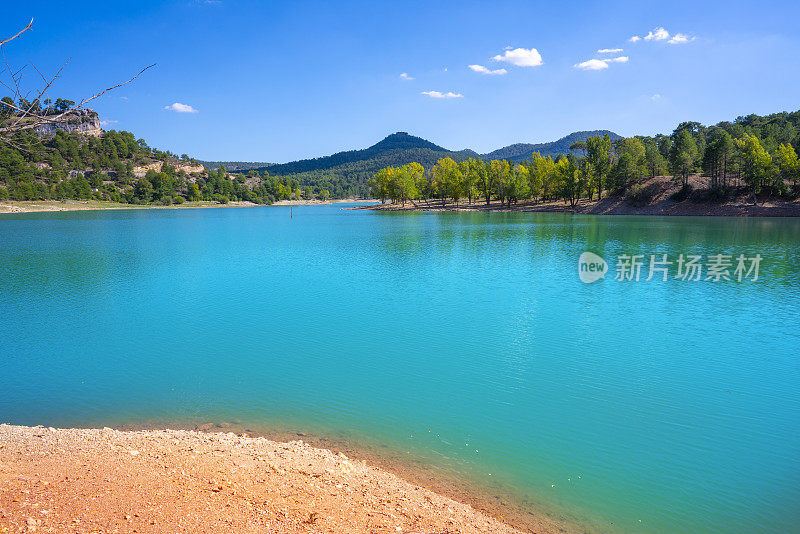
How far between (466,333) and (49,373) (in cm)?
1205

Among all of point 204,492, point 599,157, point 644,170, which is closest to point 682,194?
point 644,170

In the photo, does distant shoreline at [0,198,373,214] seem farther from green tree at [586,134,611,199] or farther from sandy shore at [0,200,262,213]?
green tree at [586,134,611,199]

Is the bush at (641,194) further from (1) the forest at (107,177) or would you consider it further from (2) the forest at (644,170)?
(1) the forest at (107,177)

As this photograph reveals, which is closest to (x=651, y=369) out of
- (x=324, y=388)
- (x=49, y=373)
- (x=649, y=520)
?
(x=649, y=520)

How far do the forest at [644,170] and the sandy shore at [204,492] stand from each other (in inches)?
2784

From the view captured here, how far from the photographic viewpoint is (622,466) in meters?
8.00

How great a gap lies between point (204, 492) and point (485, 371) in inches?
319

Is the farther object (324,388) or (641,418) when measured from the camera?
(324,388)

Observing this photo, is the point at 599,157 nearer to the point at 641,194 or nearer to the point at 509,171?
the point at 641,194

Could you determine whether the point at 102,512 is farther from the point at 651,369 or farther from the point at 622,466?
the point at 651,369

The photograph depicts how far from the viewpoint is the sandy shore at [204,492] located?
16.4 feet

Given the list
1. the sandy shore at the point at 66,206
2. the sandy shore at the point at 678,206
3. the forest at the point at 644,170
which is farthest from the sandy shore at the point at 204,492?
the sandy shore at the point at 66,206

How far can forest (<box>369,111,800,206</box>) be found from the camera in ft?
198

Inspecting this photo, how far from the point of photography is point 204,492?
5707 millimetres
